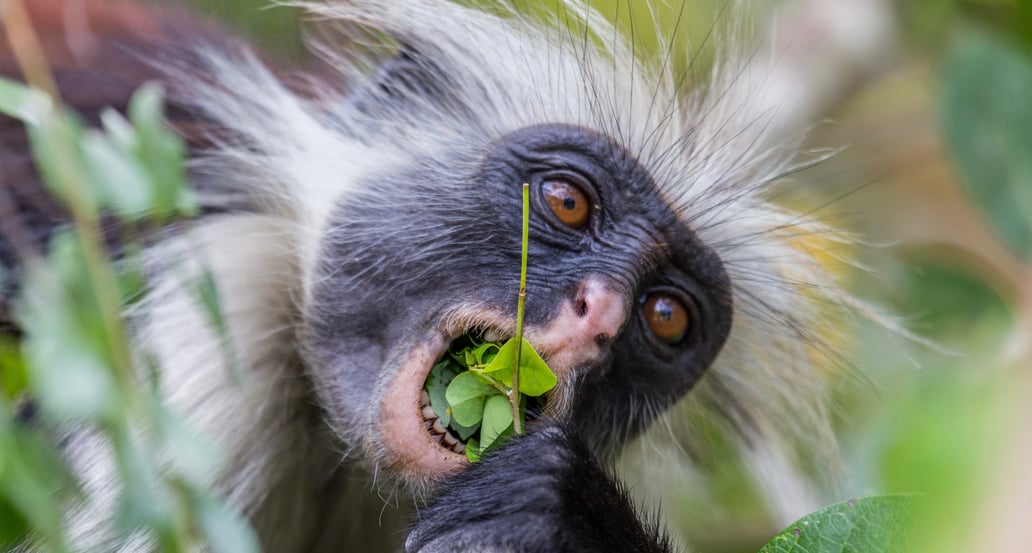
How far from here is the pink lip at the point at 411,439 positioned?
8.25 ft

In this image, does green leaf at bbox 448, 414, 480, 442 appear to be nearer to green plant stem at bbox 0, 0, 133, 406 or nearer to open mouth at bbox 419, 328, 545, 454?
open mouth at bbox 419, 328, 545, 454

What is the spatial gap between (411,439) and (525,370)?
1.09ft

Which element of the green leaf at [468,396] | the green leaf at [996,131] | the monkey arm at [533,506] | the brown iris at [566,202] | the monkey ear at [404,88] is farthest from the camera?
the green leaf at [996,131]

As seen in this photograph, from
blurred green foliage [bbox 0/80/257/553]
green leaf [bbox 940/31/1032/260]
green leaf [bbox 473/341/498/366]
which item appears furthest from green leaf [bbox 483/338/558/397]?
green leaf [bbox 940/31/1032/260]

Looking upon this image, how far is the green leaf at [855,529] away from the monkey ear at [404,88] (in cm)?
184

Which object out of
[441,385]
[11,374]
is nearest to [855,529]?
[441,385]

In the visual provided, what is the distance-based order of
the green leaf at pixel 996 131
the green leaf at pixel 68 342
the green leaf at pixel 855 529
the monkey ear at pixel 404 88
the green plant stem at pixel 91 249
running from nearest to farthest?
the green leaf at pixel 68 342 → the green plant stem at pixel 91 249 → the green leaf at pixel 855 529 → the monkey ear at pixel 404 88 → the green leaf at pixel 996 131

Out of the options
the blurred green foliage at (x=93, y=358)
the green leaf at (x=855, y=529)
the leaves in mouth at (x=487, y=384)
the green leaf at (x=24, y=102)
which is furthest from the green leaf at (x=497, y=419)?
the green leaf at (x=24, y=102)

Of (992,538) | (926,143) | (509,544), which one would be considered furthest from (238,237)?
(926,143)

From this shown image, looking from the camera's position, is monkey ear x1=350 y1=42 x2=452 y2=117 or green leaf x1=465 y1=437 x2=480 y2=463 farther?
monkey ear x1=350 y1=42 x2=452 y2=117

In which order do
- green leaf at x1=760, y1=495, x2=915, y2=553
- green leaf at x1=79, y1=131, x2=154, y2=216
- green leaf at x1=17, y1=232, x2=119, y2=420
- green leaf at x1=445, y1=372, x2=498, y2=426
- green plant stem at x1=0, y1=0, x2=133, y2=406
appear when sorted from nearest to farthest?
1. green leaf at x1=17, y1=232, x2=119, y2=420
2. green plant stem at x1=0, y1=0, x2=133, y2=406
3. green leaf at x1=79, y1=131, x2=154, y2=216
4. green leaf at x1=760, y1=495, x2=915, y2=553
5. green leaf at x1=445, y1=372, x2=498, y2=426

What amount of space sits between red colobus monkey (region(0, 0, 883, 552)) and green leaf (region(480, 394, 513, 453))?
9 cm

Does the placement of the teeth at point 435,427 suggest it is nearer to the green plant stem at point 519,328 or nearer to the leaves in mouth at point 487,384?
the leaves in mouth at point 487,384

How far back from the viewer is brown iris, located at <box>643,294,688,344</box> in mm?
2936
